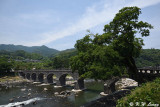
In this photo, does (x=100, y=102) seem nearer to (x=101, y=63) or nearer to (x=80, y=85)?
(x=101, y=63)

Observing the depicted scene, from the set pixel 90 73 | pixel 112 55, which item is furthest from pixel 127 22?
pixel 90 73

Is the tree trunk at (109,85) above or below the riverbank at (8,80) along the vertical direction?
above

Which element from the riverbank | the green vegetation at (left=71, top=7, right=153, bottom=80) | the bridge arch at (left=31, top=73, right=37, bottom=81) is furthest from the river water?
the riverbank

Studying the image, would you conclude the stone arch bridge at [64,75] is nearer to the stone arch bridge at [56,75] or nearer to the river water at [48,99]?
the stone arch bridge at [56,75]

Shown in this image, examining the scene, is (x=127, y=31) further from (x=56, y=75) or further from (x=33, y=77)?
(x=33, y=77)

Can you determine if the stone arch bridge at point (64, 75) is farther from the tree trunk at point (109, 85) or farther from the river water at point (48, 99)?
the tree trunk at point (109, 85)

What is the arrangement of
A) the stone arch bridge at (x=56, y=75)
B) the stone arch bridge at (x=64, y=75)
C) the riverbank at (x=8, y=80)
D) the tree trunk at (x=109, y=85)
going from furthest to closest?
the riverbank at (x=8, y=80) < the stone arch bridge at (x=56, y=75) < the tree trunk at (x=109, y=85) < the stone arch bridge at (x=64, y=75)

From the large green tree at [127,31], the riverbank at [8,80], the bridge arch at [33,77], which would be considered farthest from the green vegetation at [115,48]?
the riverbank at [8,80]

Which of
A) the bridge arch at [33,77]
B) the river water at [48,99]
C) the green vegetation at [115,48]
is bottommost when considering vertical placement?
the river water at [48,99]

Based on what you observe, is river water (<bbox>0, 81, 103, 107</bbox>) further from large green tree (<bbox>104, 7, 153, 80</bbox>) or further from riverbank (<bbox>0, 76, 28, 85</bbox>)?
riverbank (<bbox>0, 76, 28, 85</bbox>)

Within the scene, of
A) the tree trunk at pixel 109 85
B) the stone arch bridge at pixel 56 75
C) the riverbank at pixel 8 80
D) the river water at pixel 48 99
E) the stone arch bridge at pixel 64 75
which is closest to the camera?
the stone arch bridge at pixel 64 75

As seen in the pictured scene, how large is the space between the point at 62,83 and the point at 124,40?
43567mm

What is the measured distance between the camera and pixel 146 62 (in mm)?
130875

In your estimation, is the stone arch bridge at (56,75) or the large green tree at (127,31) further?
the stone arch bridge at (56,75)
